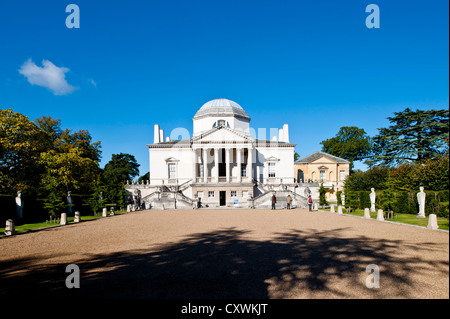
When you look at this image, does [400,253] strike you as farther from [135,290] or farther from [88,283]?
[88,283]

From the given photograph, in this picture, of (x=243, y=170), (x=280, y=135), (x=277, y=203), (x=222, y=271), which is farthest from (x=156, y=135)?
(x=222, y=271)

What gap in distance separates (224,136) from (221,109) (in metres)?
9.71

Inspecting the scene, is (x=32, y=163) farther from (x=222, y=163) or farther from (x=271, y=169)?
(x=271, y=169)

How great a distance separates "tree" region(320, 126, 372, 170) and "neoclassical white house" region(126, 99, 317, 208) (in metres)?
23.2

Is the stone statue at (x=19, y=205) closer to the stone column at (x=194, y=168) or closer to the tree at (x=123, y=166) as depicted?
the stone column at (x=194, y=168)

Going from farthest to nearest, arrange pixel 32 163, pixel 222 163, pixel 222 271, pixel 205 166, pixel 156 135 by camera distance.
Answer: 1. pixel 156 135
2. pixel 222 163
3. pixel 205 166
4. pixel 32 163
5. pixel 222 271

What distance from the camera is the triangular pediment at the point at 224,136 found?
38.7 m

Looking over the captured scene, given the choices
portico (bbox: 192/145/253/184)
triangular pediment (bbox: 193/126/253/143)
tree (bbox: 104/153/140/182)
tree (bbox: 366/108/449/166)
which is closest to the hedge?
tree (bbox: 366/108/449/166)

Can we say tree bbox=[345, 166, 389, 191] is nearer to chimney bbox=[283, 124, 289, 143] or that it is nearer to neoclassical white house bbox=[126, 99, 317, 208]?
neoclassical white house bbox=[126, 99, 317, 208]

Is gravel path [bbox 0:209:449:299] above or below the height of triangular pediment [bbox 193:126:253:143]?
below

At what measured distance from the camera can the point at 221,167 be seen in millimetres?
43000

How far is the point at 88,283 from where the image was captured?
5930mm

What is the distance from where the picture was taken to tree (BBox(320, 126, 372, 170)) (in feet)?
202
